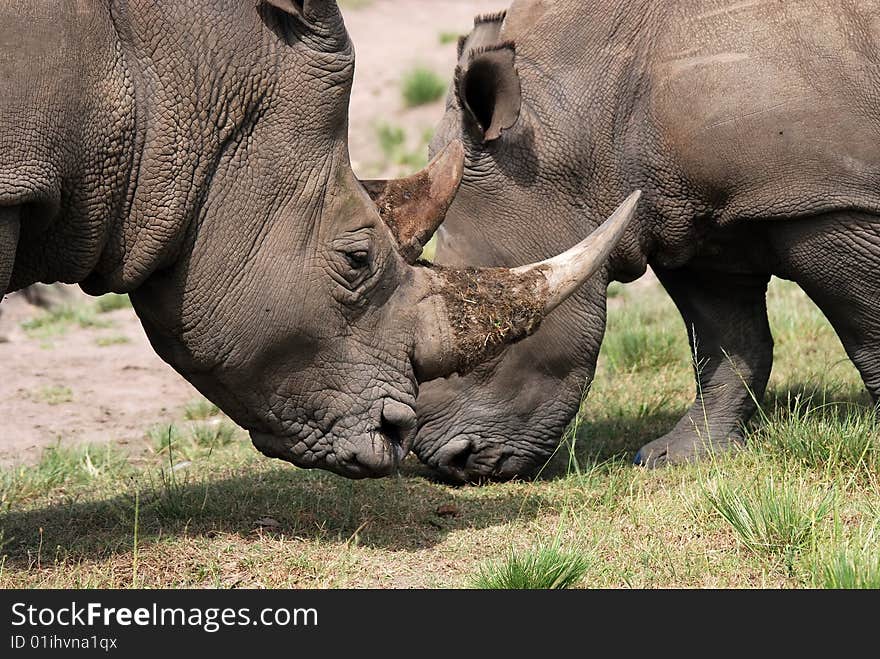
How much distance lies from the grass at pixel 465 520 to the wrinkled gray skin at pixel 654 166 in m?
0.38

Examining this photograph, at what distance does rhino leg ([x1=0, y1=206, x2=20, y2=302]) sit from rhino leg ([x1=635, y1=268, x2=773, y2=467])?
136 inches

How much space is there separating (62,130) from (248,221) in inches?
26.7

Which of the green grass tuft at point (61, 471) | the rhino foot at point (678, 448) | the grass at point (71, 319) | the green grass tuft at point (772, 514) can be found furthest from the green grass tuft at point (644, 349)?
the grass at point (71, 319)

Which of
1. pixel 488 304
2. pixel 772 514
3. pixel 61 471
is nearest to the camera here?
pixel 772 514

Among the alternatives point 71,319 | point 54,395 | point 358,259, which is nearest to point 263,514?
point 358,259

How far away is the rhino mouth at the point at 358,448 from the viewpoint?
4.66 m

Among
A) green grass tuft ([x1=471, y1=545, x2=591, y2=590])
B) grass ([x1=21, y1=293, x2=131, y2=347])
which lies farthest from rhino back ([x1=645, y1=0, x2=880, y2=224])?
grass ([x1=21, y1=293, x2=131, y2=347])

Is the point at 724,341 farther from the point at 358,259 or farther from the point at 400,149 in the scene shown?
the point at 400,149

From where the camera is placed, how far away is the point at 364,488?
5664 millimetres

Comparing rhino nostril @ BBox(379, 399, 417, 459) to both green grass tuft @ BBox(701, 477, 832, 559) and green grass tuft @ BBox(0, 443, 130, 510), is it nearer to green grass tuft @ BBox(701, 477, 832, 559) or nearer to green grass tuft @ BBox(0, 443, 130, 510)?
green grass tuft @ BBox(701, 477, 832, 559)

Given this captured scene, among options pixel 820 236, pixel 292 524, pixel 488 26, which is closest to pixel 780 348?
pixel 820 236

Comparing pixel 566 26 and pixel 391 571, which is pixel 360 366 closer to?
pixel 391 571

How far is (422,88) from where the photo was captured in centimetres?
1384

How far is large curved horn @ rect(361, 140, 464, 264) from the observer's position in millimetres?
4820
